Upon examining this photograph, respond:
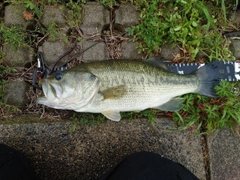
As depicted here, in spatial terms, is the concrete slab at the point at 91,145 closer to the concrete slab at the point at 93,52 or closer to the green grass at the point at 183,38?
the green grass at the point at 183,38

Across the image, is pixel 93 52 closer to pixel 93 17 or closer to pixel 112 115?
pixel 93 17

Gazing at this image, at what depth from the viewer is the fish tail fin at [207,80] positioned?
3102mm

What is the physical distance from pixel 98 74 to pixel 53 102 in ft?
1.71

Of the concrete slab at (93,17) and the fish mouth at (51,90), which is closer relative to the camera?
the fish mouth at (51,90)

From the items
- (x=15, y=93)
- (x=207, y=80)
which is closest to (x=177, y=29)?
(x=207, y=80)

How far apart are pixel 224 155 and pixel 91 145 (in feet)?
5.03

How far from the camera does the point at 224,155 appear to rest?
10.5 ft

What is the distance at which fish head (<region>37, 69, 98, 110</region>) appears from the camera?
272 centimetres

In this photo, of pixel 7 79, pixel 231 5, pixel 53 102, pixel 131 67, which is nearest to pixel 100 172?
pixel 53 102

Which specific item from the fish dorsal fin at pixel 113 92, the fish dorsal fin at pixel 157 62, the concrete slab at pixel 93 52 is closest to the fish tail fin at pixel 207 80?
the fish dorsal fin at pixel 157 62

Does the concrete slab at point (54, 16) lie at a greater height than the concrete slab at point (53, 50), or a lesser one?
greater

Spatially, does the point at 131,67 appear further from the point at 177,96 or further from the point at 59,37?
the point at 59,37

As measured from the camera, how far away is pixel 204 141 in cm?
327

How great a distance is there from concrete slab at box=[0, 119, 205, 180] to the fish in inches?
12.6
